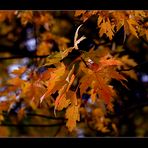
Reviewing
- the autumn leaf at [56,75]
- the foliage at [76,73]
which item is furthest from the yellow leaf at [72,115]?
the autumn leaf at [56,75]

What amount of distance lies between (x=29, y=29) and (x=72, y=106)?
168 inches

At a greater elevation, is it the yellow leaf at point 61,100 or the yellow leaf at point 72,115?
the yellow leaf at point 61,100

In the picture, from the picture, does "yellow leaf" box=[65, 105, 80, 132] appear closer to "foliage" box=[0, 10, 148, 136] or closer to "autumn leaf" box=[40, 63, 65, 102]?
"foliage" box=[0, 10, 148, 136]

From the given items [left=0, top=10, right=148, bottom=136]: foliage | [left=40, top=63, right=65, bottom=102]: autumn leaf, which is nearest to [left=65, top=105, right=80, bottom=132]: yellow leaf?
[left=0, top=10, right=148, bottom=136]: foliage

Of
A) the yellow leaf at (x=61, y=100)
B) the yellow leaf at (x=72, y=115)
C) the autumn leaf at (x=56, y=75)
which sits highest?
the autumn leaf at (x=56, y=75)

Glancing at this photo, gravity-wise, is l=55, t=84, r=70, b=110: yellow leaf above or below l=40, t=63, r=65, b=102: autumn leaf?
below

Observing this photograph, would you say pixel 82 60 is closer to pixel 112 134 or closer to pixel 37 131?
pixel 112 134

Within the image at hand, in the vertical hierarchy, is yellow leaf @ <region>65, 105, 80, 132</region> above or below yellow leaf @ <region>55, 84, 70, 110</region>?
below

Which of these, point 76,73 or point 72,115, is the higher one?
point 76,73

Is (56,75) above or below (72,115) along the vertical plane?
above

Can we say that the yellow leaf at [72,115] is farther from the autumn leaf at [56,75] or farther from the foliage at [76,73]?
the autumn leaf at [56,75]

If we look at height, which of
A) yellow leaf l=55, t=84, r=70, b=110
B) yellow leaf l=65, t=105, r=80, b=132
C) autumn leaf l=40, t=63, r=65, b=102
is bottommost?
yellow leaf l=65, t=105, r=80, b=132
